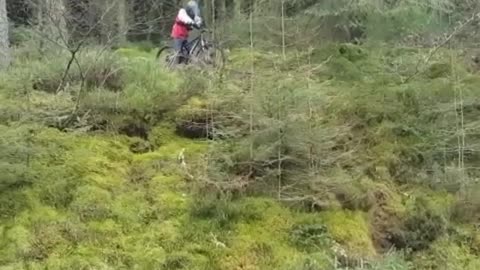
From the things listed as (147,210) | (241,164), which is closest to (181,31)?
(241,164)

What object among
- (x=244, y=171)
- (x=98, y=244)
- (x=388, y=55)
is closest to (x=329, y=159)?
(x=244, y=171)

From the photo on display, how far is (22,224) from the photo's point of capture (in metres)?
6.25

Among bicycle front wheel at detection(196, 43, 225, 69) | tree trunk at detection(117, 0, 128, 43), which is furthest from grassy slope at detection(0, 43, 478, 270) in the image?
bicycle front wheel at detection(196, 43, 225, 69)

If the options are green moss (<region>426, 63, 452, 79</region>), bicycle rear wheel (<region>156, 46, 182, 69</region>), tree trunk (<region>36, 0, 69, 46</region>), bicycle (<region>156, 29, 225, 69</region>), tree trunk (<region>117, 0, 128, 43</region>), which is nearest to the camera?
tree trunk (<region>36, 0, 69, 46</region>)

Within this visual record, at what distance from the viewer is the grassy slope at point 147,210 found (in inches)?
241

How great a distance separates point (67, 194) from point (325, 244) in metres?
2.54

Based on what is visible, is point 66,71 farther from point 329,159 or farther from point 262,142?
point 329,159

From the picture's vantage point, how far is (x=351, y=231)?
6.83 m

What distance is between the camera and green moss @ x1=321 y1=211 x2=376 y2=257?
665cm

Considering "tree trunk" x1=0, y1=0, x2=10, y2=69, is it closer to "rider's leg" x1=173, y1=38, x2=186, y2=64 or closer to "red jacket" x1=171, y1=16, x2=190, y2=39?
"rider's leg" x1=173, y1=38, x2=186, y2=64

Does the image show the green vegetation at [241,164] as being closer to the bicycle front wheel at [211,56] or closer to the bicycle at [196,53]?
the bicycle front wheel at [211,56]

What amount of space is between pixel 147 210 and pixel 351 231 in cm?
203

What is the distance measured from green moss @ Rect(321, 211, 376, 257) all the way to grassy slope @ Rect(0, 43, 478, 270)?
0.04 ft

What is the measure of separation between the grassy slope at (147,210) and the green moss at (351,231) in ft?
0.04
